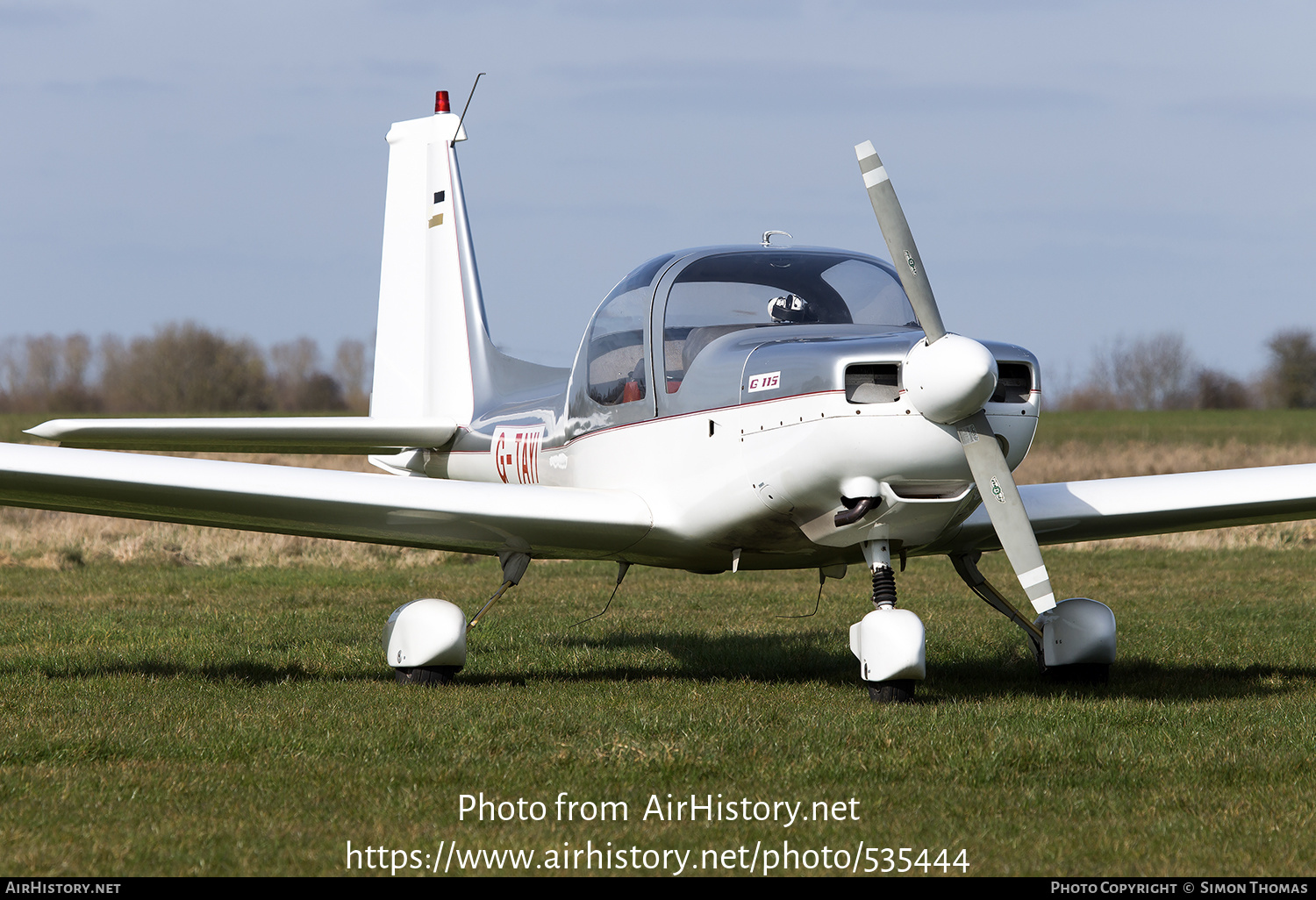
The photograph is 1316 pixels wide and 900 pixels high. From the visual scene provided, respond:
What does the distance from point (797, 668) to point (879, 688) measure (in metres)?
1.69

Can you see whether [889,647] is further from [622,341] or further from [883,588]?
[622,341]

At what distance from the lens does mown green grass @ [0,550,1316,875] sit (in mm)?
4242

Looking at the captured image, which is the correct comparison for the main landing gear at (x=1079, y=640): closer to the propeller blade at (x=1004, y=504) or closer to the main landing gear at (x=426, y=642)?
the propeller blade at (x=1004, y=504)

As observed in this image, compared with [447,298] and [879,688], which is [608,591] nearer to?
[447,298]

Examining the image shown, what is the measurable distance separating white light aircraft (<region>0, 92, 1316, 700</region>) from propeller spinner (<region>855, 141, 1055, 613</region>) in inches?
0.4

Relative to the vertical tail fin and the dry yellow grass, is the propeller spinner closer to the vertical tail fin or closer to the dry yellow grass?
the vertical tail fin

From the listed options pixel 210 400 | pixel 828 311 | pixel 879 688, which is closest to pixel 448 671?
pixel 879 688

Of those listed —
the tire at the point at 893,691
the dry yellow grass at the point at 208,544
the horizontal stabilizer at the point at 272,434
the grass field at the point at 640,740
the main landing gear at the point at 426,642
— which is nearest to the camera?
the grass field at the point at 640,740

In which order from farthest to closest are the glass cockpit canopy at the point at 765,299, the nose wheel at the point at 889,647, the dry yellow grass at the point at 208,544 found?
1. the dry yellow grass at the point at 208,544
2. the glass cockpit canopy at the point at 765,299
3. the nose wheel at the point at 889,647

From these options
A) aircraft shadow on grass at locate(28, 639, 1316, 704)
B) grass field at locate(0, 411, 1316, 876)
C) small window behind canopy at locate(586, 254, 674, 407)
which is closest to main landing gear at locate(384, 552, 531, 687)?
grass field at locate(0, 411, 1316, 876)

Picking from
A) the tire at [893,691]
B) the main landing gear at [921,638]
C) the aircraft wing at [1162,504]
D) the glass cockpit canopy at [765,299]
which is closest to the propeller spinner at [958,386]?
the main landing gear at [921,638]

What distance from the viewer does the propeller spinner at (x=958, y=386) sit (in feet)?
18.4

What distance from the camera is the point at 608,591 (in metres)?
12.7

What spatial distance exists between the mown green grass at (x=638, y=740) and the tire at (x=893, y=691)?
0.11 m
